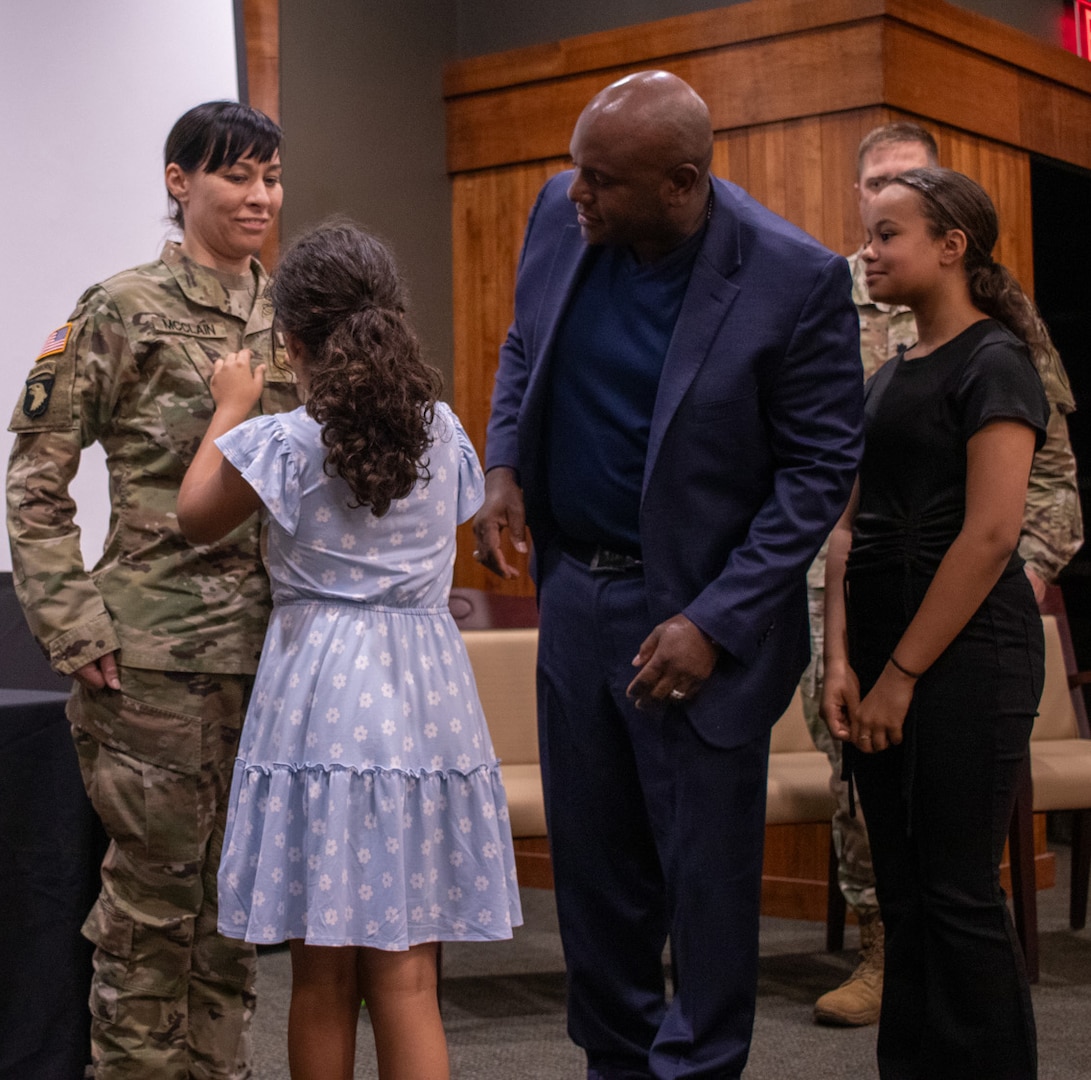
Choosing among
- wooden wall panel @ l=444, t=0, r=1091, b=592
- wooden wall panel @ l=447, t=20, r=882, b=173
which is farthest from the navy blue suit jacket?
wooden wall panel @ l=447, t=20, r=882, b=173

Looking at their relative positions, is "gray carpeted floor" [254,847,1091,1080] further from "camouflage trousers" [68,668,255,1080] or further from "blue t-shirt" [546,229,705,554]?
"blue t-shirt" [546,229,705,554]

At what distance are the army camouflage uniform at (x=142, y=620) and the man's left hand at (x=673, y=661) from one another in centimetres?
74

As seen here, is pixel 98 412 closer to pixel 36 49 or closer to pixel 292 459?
pixel 292 459

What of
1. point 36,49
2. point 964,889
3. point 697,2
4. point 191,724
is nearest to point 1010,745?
point 964,889

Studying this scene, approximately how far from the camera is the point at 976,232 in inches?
83.6

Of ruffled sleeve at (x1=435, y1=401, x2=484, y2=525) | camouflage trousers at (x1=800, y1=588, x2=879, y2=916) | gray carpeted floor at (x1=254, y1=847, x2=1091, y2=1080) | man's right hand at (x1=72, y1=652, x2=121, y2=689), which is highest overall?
ruffled sleeve at (x1=435, y1=401, x2=484, y2=525)

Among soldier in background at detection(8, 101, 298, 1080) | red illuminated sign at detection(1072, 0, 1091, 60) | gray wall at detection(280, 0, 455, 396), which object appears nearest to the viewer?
soldier in background at detection(8, 101, 298, 1080)

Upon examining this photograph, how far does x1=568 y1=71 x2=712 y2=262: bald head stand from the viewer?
1.67 meters

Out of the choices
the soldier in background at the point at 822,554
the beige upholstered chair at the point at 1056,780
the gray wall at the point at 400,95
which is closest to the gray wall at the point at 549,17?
the gray wall at the point at 400,95

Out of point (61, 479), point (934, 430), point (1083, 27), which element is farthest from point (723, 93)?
point (61, 479)

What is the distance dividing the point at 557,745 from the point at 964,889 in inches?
25.2

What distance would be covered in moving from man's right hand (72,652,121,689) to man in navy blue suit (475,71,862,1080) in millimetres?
653

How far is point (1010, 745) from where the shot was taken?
2.02 m

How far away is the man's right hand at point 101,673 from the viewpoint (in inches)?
82.7
